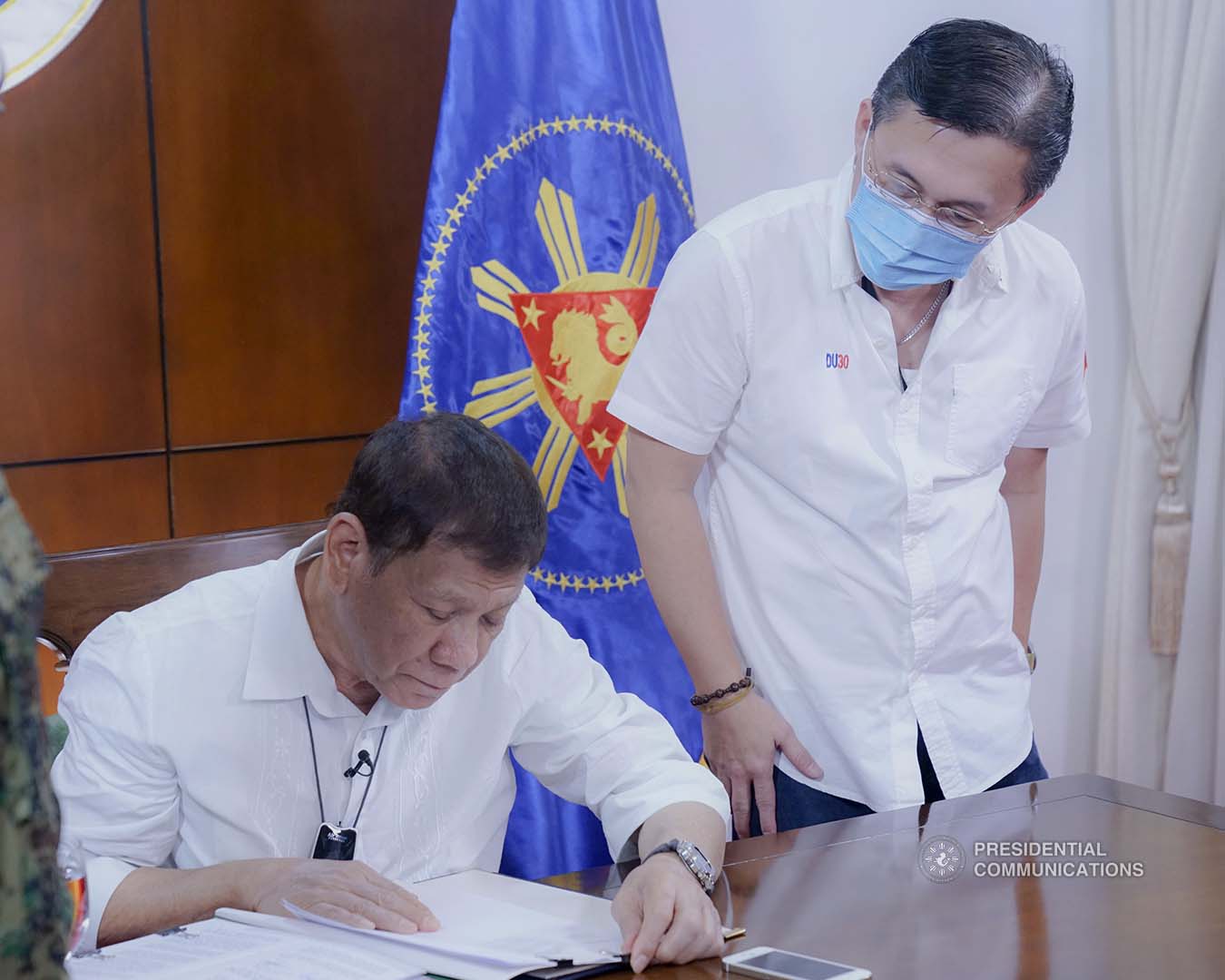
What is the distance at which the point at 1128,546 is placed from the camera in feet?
10.7

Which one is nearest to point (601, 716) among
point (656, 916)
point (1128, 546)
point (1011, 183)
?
point (656, 916)

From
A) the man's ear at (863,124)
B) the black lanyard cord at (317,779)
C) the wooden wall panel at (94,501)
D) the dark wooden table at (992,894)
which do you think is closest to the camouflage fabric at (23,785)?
the dark wooden table at (992,894)

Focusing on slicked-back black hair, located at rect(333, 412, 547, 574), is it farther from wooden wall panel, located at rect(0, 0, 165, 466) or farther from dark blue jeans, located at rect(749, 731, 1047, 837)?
wooden wall panel, located at rect(0, 0, 165, 466)

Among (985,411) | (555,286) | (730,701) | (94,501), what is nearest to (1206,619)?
(985,411)

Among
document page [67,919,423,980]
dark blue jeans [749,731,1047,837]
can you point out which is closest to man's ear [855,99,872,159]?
dark blue jeans [749,731,1047,837]

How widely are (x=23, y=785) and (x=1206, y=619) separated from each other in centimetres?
315

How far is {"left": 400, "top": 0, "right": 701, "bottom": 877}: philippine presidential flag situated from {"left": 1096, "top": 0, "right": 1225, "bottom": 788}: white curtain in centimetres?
116

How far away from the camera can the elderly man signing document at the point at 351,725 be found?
1495 mm

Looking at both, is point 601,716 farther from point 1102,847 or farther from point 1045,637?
point 1045,637

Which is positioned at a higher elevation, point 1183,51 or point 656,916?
point 1183,51

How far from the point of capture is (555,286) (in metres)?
2.62

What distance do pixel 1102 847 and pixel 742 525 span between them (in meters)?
0.59

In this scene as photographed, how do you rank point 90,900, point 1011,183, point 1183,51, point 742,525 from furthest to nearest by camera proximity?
point 1183,51 → point 742,525 → point 1011,183 → point 90,900

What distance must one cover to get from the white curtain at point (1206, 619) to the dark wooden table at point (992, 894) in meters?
1.52
